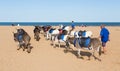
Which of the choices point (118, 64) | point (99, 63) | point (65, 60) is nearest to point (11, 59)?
point (65, 60)

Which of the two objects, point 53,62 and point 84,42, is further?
point 84,42

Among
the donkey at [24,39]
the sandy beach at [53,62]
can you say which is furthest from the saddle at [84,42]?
the donkey at [24,39]

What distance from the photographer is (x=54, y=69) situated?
1280cm

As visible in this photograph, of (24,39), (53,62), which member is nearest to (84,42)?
(53,62)

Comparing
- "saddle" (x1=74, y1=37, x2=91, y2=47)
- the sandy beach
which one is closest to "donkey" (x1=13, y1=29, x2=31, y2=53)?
the sandy beach

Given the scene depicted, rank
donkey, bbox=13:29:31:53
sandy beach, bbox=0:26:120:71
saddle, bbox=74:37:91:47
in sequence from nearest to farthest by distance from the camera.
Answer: sandy beach, bbox=0:26:120:71 < saddle, bbox=74:37:91:47 < donkey, bbox=13:29:31:53

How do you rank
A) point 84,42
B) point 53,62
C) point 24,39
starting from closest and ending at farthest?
1. point 53,62
2. point 84,42
3. point 24,39

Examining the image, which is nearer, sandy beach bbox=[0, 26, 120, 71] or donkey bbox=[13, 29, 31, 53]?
sandy beach bbox=[0, 26, 120, 71]

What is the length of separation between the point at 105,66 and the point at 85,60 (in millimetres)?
1675

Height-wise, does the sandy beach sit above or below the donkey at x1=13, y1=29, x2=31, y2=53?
below

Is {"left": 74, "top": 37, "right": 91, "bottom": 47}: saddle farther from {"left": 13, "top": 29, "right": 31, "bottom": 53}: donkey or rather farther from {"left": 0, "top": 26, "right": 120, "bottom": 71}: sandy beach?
{"left": 13, "top": 29, "right": 31, "bottom": 53}: donkey

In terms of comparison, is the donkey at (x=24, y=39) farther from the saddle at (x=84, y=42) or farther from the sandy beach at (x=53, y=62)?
the saddle at (x=84, y=42)

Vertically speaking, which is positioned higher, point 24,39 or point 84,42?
point 84,42

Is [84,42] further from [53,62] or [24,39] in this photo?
[24,39]
